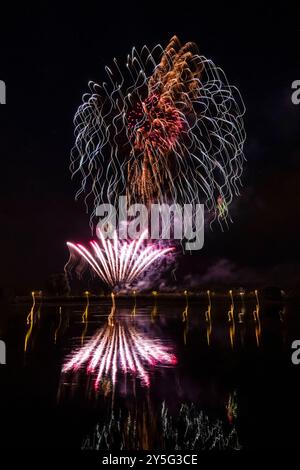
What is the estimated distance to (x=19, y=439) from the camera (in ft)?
20.8

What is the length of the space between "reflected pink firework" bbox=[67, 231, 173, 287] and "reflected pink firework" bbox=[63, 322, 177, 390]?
26078mm

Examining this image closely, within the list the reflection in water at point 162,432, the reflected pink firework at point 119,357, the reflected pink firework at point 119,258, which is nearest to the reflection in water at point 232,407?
the reflection in water at point 162,432

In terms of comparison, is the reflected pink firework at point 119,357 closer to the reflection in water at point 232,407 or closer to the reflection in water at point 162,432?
the reflection in water at point 232,407

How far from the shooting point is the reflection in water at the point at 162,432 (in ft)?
20.1

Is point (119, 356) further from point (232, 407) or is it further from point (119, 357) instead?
point (232, 407)

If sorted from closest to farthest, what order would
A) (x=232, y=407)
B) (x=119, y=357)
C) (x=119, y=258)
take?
(x=232, y=407) < (x=119, y=357) < (x=119, y=258)

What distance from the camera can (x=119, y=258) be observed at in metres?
43.4

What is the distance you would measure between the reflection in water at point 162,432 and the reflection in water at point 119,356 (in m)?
1.95

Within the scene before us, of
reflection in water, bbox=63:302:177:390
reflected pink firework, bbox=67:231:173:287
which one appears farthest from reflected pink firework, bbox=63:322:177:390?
reflected pink firework, bbox=67:231:173:287

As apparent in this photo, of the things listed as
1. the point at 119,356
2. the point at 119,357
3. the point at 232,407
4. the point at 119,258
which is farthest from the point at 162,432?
the point at 119,258

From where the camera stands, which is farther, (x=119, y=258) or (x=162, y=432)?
(x=119, y=258)

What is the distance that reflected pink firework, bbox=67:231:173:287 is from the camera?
43125 millimetres

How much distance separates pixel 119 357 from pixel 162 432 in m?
5.86

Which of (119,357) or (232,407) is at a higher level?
(232,407)
